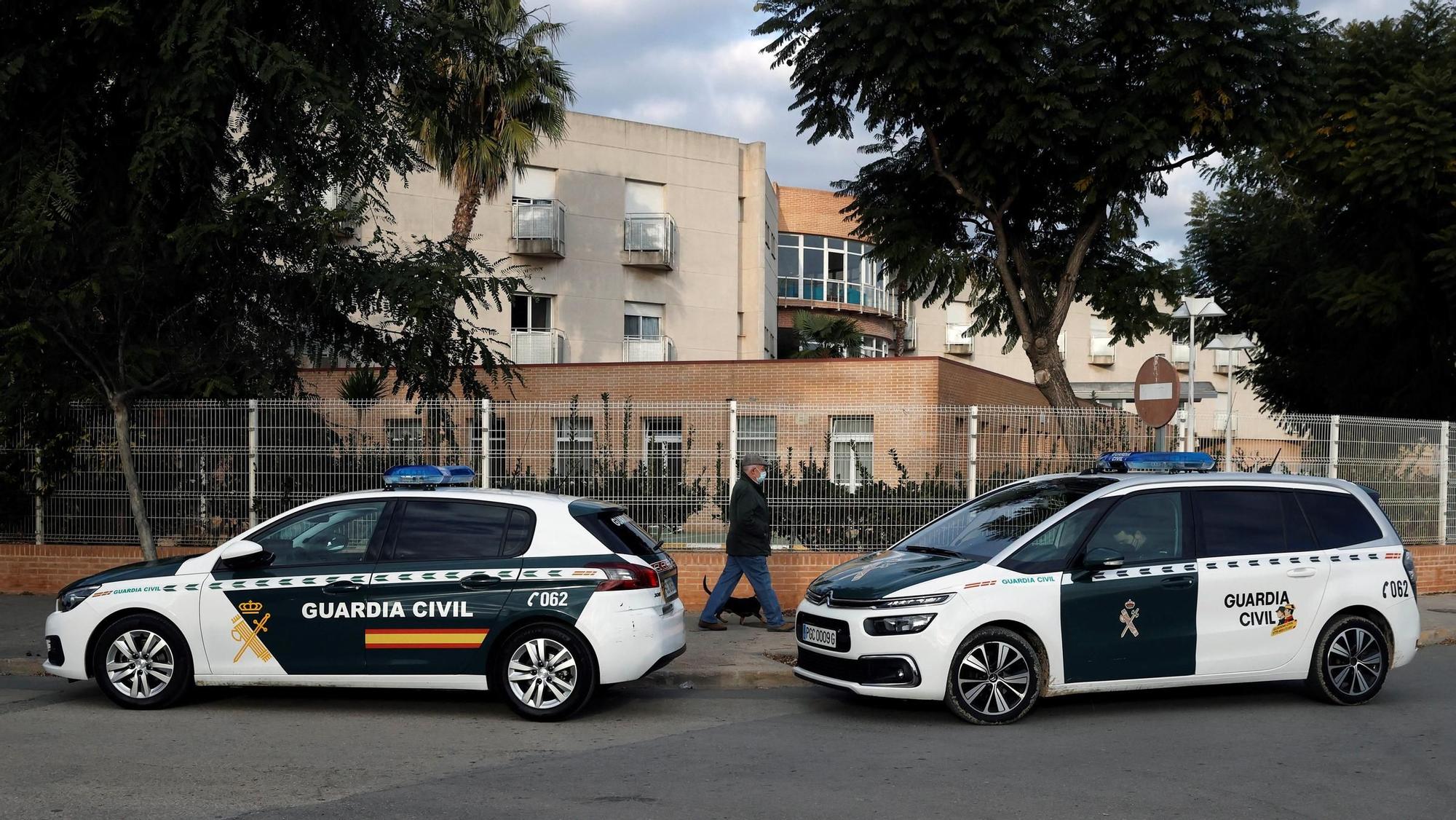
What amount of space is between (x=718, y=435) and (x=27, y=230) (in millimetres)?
6999

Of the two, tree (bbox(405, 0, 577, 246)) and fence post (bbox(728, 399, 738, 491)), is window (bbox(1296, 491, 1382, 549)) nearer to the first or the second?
fence post (bbox(728, 399, 738, 491))

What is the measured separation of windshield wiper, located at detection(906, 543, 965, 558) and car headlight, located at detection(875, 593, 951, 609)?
631 millimetres

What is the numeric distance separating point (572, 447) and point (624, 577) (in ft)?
18.1

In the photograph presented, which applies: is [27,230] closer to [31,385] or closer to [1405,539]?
[31,385]

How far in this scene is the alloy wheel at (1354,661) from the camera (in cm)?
Result: 892

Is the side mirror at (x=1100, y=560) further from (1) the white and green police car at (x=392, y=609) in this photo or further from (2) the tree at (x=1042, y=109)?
(2) the tree at (x=1042, y=109)

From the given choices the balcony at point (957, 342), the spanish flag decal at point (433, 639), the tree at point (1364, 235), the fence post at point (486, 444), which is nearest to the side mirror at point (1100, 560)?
the spanish flag decal at point (433, 639)

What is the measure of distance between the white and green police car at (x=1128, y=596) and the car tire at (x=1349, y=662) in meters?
0.01

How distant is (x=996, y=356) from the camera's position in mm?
53875

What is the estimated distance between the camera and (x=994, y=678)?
811cm

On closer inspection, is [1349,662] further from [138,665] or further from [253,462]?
[253,462]

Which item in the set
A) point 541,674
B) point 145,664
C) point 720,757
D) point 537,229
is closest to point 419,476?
point 541,674

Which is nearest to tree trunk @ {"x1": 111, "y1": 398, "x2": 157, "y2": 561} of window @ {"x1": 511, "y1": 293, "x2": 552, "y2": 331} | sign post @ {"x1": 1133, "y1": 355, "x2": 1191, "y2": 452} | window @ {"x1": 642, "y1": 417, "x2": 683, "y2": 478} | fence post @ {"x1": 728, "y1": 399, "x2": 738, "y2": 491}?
window @ {"x1": 642, "y1": 417, "x2": 683, "y2": 478}

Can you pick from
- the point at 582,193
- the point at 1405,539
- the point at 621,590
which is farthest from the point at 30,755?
the point at 582,193
